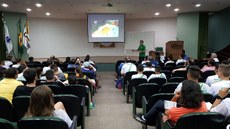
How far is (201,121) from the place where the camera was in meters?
2.13

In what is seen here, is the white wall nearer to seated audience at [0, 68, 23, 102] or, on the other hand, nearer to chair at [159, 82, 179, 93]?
seated audience at [0, 68, 23, 102]

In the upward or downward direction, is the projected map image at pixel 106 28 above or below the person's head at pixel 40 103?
above

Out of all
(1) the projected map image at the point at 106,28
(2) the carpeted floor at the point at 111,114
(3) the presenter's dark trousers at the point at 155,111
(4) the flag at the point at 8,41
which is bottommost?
(2) the carpeted floor at the point at 111,114

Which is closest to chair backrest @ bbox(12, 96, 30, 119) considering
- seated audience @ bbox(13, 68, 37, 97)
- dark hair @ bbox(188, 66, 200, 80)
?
seated audience @ bbox(13, 68, 37, 97)

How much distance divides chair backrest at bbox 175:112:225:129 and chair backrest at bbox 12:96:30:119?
6.36 ft

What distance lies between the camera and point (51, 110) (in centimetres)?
216

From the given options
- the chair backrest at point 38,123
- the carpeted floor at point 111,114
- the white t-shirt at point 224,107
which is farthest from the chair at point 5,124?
the carpeted floor at point 111,114

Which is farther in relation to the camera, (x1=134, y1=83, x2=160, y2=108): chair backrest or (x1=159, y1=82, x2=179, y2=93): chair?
(x1=134, y1=83, x2=160, y2=108): chair backrest

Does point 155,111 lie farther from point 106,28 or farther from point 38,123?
point 106,28

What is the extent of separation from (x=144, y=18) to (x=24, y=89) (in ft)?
43.8

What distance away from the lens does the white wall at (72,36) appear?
1480 cm

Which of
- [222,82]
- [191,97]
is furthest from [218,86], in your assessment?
[191,97]

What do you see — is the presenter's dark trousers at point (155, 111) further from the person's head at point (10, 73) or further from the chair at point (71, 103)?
the person's head at point (10, 73)

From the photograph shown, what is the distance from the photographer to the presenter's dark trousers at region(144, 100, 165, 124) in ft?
9.61
